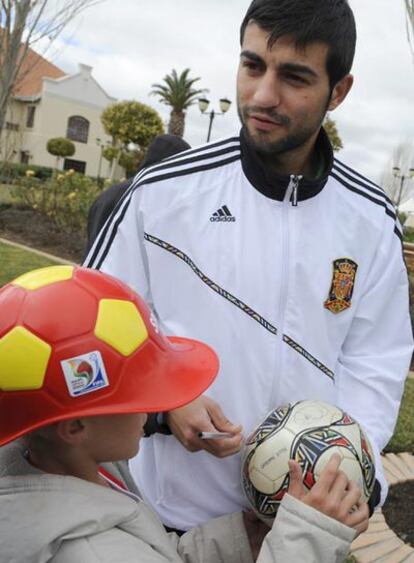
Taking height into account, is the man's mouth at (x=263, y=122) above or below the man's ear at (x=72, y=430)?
above

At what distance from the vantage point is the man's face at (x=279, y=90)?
193 centimetres

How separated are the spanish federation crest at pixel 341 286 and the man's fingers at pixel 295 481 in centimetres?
53

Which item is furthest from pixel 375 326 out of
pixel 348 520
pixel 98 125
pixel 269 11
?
pixel 98 125

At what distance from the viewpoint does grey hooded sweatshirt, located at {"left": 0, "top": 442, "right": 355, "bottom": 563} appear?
126 cm

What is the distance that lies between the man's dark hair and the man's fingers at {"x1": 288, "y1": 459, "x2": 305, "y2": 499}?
127 centimetres

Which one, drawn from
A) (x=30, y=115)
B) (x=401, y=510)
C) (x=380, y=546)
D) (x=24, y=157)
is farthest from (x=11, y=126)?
(x=30, y=115)

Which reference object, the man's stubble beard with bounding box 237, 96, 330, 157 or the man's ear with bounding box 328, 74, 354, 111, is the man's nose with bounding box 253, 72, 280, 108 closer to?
the man's stubble beard with bounding box 237, 96, 330, 157

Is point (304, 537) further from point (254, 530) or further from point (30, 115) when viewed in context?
point (30, 115)

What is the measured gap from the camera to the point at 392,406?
203 centimetres

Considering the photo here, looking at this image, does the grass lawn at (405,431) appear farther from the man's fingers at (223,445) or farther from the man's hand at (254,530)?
the man's fingers at (223,445)


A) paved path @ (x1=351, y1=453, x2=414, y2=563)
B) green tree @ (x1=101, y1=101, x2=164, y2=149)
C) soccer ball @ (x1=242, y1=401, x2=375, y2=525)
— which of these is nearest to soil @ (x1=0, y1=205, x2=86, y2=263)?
paved path @ (x1=351, y1=453, x2=414, y2=563)

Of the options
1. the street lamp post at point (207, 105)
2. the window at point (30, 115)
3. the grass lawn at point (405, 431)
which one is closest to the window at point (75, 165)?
the window at point (30, 115)

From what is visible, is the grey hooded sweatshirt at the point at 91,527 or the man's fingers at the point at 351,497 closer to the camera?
the grey hooded sweatshirt at the point at 91,527

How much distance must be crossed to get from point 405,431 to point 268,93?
446 centimetres
